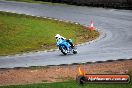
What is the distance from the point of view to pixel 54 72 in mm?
23812

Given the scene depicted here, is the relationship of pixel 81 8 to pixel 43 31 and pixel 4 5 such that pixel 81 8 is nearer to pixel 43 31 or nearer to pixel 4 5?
pixel 4 5

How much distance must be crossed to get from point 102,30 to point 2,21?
934cm

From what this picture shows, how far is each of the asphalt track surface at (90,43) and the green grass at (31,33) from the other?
175 cm

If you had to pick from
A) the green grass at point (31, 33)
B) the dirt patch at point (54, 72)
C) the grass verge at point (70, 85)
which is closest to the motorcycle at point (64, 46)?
the green grass at point (31, 33)

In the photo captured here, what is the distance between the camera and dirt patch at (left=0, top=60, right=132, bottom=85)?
22391 millimetres

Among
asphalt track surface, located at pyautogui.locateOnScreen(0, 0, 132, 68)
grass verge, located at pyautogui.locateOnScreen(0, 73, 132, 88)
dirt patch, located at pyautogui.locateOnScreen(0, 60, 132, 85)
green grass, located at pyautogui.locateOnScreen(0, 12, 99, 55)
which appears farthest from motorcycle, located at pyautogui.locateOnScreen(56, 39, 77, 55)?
grass verge, located at pyautogui.locateOnScreen(0, 73, 132, 88)

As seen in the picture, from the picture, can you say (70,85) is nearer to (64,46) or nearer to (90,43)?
(64,46)

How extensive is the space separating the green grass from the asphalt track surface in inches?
68.8

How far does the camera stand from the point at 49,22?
4097 cm

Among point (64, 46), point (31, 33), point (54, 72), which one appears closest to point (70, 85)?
point (54, 72)

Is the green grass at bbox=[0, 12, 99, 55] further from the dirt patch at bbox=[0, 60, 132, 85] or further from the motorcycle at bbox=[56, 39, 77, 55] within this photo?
the dirt patch at bbox=[0, 60, 132, 85]

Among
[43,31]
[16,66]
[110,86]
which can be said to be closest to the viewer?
[110,86]

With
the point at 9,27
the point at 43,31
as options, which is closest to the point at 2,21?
the point at 9,27

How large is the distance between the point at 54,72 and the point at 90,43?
903 centimetres
